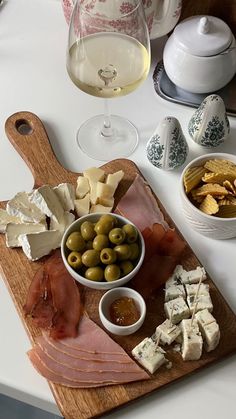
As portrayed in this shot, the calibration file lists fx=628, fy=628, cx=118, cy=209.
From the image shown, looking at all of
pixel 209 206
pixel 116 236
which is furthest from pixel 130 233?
pixel 209 206

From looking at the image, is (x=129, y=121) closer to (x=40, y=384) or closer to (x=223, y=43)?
(x=223, y=43)

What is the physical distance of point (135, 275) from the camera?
0.90 m

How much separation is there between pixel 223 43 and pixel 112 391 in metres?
0.60

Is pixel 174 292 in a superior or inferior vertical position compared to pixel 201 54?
inferior

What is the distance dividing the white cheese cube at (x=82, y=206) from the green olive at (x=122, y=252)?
105mm

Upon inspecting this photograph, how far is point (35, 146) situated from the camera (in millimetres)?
1064

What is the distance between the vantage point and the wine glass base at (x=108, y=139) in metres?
1.08

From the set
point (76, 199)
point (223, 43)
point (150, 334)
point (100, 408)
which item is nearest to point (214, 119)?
point (223, 43)

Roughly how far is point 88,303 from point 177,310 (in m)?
0.13

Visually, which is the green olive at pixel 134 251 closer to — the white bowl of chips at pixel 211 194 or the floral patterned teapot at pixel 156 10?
the white bowl of chips at pixel 211 194

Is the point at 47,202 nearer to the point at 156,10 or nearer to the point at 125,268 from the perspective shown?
the point at 125,268

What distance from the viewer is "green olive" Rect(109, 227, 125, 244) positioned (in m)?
0.89

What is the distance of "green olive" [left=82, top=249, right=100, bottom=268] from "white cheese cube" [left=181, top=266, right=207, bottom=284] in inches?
4.9

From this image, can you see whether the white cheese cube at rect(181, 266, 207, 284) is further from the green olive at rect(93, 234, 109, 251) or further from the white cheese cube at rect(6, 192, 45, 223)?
the white cheese cube at rect(6, 192, 45, 223)
